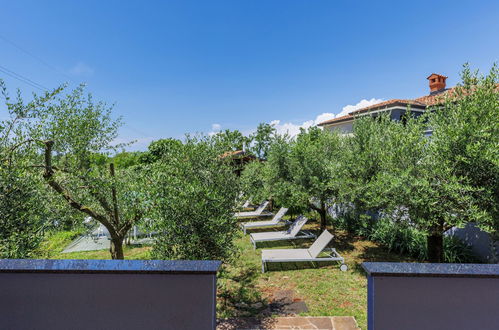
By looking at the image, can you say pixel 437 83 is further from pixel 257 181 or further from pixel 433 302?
pixel 433 302

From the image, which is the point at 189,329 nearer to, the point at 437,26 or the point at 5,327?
the point at 5,327

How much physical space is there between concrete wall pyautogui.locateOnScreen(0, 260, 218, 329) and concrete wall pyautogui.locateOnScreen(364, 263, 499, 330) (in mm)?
2139

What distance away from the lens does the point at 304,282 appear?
6711mm

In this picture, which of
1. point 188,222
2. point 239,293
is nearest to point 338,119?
point 239,293

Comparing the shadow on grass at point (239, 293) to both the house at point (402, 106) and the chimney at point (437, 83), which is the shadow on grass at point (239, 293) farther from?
the chimney at point (437, 83)

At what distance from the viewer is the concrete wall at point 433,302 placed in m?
2.86

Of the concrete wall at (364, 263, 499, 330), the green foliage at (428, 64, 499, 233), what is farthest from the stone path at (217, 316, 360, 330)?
the green foliage at (428, 64, 499, 233)

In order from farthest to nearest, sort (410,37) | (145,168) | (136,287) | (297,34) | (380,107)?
(380,107) < (297,34) < (410,37) < (145,168) < (136,287)

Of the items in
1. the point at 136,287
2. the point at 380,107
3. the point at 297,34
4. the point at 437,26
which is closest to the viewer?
the point at 136,287

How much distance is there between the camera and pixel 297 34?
655 inches

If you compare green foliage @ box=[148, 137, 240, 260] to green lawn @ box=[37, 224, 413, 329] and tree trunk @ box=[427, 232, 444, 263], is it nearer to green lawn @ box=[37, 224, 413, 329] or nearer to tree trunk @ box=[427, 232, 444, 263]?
green lawn @ box=[37, 224, 413, 329]

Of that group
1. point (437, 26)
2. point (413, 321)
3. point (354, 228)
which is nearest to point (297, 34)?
point (437, 26)

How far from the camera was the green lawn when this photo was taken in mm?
5129

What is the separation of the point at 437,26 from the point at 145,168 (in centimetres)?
1480
